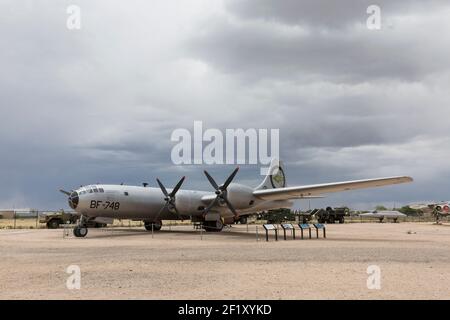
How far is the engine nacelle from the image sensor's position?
109 feet

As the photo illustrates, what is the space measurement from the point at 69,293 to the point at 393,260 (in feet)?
37.9

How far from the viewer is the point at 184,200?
119ft

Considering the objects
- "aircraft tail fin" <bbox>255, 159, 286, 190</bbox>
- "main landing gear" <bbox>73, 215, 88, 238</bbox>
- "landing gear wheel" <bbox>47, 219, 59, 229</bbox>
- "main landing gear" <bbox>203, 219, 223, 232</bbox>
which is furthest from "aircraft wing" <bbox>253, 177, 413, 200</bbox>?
"landing gear wheel" <bbox>47, 219, 59, 229</bbox>

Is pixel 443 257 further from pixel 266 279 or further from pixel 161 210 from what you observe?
pixel 161 210

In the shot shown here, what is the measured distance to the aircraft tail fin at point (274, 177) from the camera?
41188mm

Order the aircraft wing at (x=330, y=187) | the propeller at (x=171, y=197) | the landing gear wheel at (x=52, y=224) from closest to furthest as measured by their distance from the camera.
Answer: the aircraft wing at (x=330, y=187) < the propeller at (x=171, y=197) < the landing gear wheel at (x=52, y=224)

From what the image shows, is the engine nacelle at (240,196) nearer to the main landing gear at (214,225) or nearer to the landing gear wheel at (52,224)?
the main landing gear at (214,225)

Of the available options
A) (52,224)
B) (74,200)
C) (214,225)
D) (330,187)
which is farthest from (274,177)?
(52,224)

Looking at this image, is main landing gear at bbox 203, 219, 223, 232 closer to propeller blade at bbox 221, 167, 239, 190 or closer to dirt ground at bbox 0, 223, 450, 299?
propeller blade at bbox 221, 167, 239, 190

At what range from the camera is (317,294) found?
31.6 ft

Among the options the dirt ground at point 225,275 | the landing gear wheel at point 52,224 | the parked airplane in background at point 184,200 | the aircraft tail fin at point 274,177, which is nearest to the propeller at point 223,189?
the parked airplane in background at point 184,200

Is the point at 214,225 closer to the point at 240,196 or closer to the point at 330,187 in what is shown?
the point at 240,196
